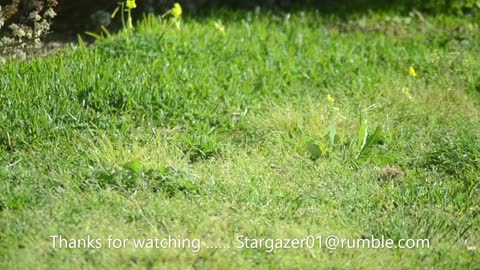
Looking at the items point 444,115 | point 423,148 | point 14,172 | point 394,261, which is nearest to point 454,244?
point 394,261

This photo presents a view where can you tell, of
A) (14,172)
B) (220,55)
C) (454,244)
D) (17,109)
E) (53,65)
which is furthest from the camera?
(220,55)

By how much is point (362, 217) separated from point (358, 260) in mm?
452

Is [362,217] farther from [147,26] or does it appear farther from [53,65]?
[147,26]

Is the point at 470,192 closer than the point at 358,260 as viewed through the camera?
No

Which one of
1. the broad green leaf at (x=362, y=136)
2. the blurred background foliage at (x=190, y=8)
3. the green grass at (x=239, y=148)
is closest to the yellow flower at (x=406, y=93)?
the green grass at (x=239, y=148)

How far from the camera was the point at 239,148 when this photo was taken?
16.2 feet

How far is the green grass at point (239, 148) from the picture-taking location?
12.7 ft

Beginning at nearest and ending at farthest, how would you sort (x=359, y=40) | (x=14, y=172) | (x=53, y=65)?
(x=14, y=172) → (x=53, y=65) → (x=359, y=40)

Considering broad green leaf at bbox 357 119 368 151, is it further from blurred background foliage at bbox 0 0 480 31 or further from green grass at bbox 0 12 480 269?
blurred background foliage at bbox 0 0 480 31

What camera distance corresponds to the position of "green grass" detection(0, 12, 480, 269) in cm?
388

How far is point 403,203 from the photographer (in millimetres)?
4348

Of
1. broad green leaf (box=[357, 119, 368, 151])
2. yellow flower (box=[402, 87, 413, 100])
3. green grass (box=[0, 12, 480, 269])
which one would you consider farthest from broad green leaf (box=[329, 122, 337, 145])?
yellow flower (box=[402, 87, 413, 100])

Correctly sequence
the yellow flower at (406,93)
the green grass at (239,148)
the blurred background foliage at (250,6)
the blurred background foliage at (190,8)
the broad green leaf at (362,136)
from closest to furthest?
the green grass at (239,148) < the broad green leaf at (362,136) < the yellow flower at (406,93) < the blurred background foliage at (190,8) < the blurred background foliage at (250,6)

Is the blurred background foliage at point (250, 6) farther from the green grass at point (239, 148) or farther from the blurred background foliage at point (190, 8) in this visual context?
the green grass at point (239, 148)
